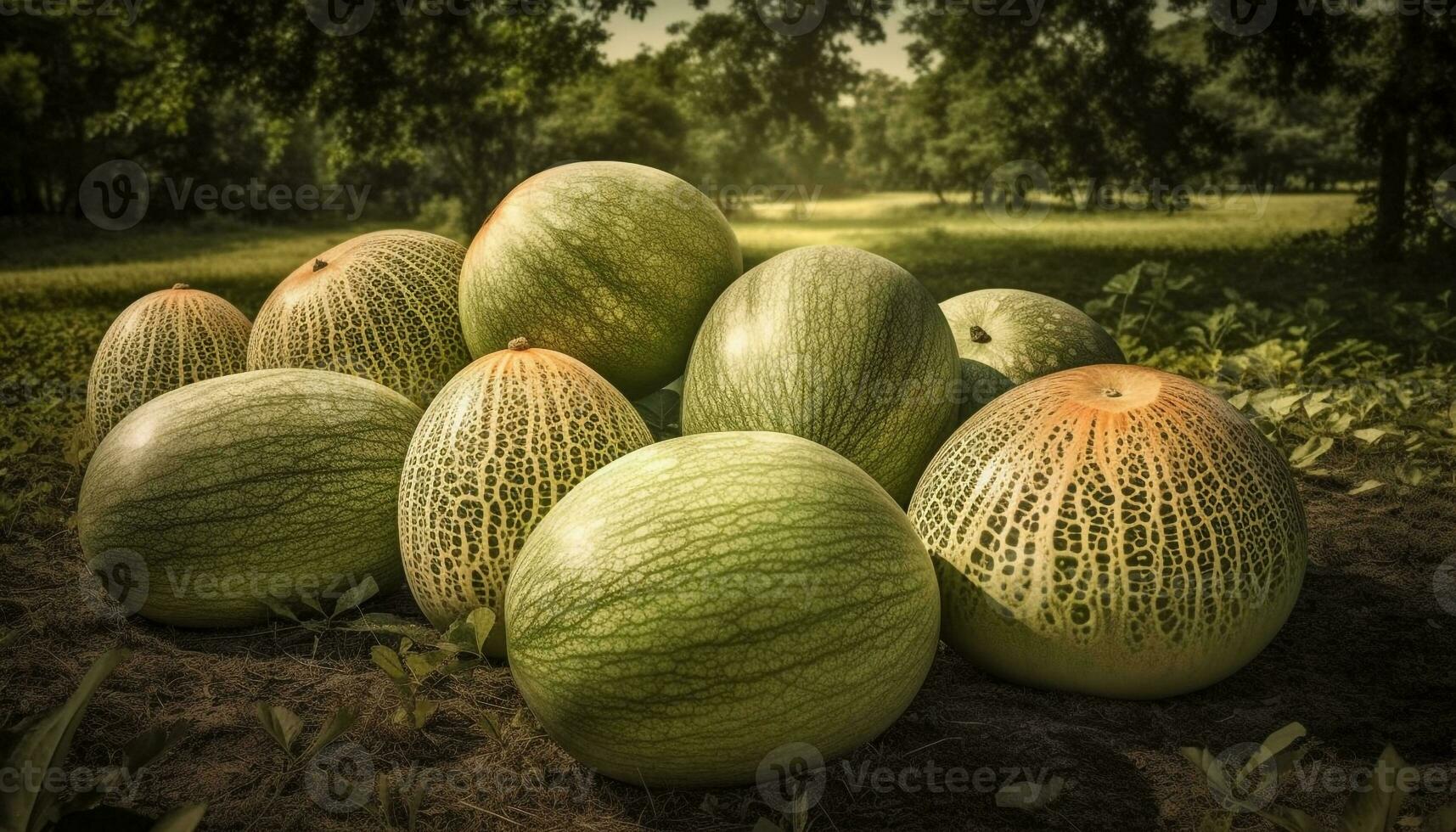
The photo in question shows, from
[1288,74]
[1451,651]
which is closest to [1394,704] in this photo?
[1451,651]

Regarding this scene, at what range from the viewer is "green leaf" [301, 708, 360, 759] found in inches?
90.4

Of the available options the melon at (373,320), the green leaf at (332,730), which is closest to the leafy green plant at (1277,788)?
the green leaf at (332,730)

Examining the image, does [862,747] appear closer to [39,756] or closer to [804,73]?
[39,756]

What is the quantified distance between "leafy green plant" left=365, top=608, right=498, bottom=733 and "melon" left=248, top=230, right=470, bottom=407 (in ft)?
4.18

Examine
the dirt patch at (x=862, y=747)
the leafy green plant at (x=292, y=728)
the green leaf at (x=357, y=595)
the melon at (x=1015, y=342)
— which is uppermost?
the melon at (x=1015, y=342)

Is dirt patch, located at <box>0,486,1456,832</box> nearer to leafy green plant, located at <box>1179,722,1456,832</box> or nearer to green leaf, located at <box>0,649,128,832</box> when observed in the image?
leafy green plant, located at <box>1179,722,1456,832</box>

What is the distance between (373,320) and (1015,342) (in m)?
2.55

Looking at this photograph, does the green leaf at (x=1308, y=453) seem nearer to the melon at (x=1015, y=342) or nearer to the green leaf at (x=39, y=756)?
the melon at (x=1015, y=342)

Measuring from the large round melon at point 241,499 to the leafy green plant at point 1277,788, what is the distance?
98.8 inches

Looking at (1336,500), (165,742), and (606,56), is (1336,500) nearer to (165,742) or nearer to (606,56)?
(165,742)

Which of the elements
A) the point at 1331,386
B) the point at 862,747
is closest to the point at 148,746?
the point at 862,747

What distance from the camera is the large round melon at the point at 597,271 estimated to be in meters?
3.37

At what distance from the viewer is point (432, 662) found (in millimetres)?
2639

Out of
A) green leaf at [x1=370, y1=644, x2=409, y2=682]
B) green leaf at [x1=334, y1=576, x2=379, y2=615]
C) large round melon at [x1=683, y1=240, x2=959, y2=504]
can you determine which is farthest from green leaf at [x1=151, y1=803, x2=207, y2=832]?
large round melon at [x1=683, y1=240, x2=959, y2=504]
